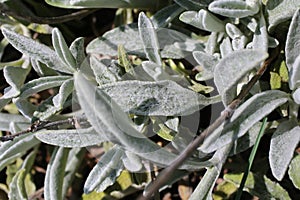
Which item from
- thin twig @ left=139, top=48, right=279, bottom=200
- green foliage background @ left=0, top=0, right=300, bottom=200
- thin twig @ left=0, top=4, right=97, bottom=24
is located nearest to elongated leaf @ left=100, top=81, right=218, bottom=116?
green foliage background @ left=0, top=0, right=300, bottom=200

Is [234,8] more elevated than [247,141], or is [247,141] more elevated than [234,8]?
[234,8]

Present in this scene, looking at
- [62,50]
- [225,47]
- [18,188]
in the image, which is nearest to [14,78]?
[62,50]

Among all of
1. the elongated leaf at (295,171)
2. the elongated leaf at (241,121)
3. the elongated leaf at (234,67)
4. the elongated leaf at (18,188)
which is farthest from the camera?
the elongated leaf at (18,188)

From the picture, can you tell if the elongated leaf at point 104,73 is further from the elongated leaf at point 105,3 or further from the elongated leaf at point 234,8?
the elongated leaf at point 234,8

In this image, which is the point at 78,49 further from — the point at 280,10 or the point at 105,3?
the point at 280,10

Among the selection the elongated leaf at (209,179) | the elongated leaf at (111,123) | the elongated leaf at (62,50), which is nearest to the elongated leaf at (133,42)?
the elongated leaf at (62,50)

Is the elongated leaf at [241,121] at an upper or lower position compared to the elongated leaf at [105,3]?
lower

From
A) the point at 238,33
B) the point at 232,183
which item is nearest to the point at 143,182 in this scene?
the point at 232,183

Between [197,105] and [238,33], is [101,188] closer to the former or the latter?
[197,105]
